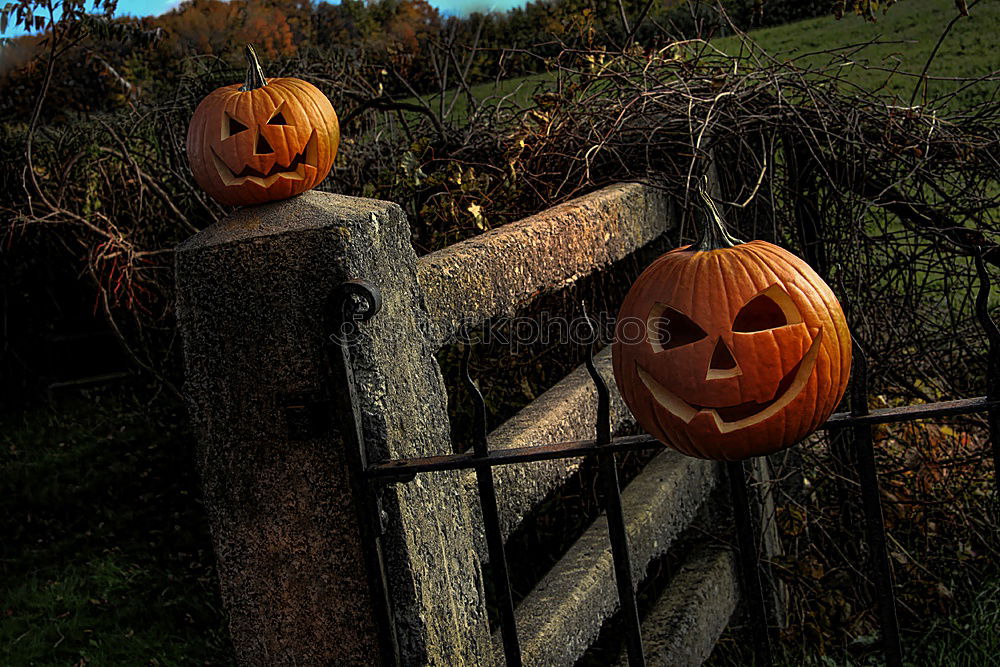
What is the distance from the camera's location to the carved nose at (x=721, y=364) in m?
1.34

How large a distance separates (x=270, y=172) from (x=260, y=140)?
0.40 feet

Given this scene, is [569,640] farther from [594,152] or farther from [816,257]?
[816,257]

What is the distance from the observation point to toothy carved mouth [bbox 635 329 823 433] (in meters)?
1.37

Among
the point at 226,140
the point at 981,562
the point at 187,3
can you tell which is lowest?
the point at 981,562

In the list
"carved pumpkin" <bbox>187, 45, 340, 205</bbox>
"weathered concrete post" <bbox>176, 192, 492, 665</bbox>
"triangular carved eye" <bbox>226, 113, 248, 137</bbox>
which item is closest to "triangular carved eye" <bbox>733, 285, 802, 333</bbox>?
"weathered concrete post" <bbox>176, 192, 492, 665</bbox>

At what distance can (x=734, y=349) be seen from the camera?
133 cm

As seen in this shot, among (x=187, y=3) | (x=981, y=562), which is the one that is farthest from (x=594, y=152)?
(x=187, y=3)

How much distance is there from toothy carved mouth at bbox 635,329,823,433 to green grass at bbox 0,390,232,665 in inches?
117

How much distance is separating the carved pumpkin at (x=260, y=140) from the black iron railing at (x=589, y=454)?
19.2 inches

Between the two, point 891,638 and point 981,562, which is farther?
point 981,562

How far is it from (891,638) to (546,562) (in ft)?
Result: 7.35

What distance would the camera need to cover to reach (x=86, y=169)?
19.5ft

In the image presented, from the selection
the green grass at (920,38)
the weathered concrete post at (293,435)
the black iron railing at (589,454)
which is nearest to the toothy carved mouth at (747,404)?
the black iron railing at (589,454)

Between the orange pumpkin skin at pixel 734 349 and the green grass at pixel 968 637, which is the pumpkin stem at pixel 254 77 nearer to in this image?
the orange pumpkin skin at pixel 734 349
